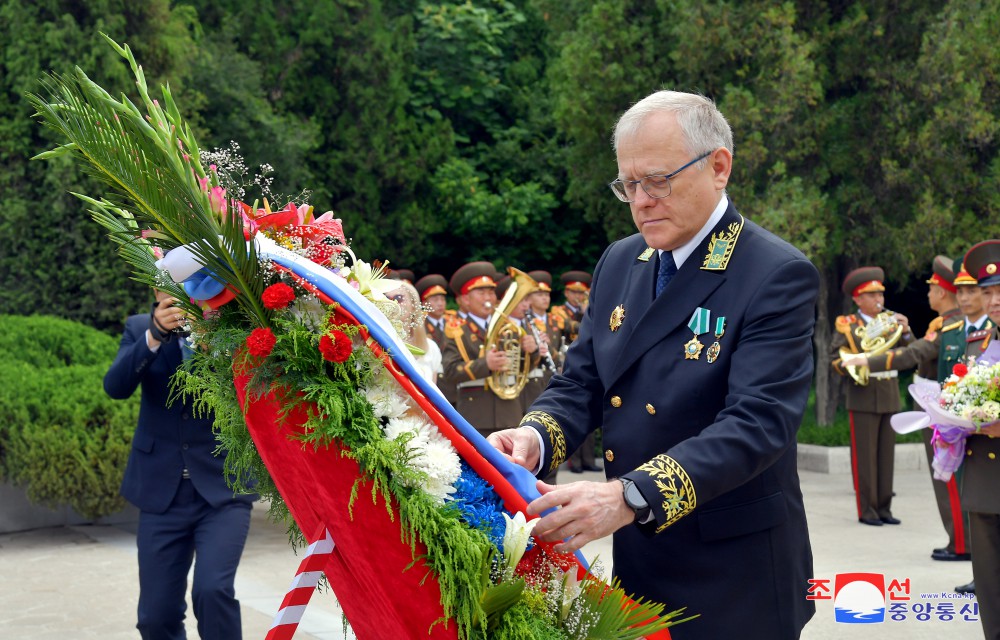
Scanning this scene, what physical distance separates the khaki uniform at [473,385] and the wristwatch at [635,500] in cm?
921

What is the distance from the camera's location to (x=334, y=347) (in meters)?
2.38

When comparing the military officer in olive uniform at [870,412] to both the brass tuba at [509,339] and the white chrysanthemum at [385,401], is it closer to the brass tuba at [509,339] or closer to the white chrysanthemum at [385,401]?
the brass tuba at [509,339]

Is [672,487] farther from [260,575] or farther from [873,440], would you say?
[873,440]

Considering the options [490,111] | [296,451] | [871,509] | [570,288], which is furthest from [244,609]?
[490,111]

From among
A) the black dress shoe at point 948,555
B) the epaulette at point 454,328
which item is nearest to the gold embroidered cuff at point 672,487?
the black dress shoe at point 948,555

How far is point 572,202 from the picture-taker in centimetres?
1972

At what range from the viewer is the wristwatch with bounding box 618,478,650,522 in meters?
2.58

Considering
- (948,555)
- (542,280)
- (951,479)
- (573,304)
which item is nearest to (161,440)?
(951,479)

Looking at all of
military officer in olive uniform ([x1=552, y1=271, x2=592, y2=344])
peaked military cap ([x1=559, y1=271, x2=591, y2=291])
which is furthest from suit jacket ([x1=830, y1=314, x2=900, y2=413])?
peaked military cap ([x1=559, y1=271, x2=591, y2=291])

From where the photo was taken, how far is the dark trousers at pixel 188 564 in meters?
5.07

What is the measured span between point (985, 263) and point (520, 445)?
466cm

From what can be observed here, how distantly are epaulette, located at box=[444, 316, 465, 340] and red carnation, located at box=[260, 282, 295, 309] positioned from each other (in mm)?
9984

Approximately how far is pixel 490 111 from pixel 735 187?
7.52 meters

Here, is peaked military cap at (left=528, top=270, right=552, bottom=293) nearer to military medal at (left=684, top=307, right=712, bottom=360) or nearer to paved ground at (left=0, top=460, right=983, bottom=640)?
paved ground at (left=0, top=460, right=983, bottom=640)
